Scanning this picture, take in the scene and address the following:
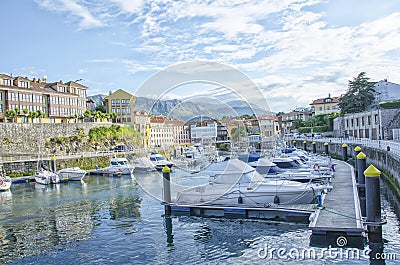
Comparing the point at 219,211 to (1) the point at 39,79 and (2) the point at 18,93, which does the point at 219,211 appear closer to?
(2) the point at 18,93

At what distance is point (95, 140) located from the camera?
62.8m

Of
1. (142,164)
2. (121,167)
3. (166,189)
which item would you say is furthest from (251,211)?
(121,167)

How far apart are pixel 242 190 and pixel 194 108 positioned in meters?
5.15

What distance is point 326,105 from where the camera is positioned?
11362cm

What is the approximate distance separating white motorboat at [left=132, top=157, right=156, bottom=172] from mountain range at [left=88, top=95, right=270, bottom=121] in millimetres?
21846

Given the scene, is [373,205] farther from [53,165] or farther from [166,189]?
[53,165]

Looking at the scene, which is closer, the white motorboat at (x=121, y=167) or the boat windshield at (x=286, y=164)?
the boat windshield at (x=286, y=164)

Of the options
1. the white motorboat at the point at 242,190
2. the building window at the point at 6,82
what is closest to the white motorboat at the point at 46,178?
the white motorboat at the point at 242,190

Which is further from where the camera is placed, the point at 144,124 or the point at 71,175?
the point at 71,175

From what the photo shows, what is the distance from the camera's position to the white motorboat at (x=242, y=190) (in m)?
17.6

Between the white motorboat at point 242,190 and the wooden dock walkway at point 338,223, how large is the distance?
1163 mm

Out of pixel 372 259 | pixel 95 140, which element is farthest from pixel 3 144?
pixel 372 259

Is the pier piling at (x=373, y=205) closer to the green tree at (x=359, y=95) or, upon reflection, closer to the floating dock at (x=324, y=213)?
the floating dock at (x=324, y=213)

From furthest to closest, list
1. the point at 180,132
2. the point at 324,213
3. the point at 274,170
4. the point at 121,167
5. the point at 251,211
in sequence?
1. the point at 121,167
2. the point at 274,170
3. the point at 180,132
4. the point at 251,211
5. the point at 324,213
